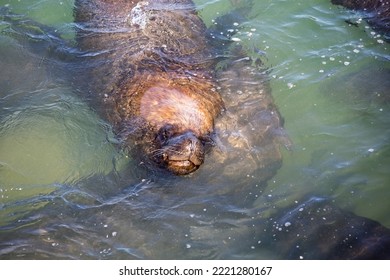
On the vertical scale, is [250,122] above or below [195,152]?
below

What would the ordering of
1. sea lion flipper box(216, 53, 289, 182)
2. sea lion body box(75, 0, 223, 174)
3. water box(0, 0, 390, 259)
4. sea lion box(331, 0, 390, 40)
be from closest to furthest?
water box(0, 0, 390, 259) < sea lion body box(75, 0, 223, 174) < sea lion flipper box(216, 53, 289, 182) < sea lion box(331, 0, 390, 40)

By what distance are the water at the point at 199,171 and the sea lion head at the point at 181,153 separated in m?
0.60

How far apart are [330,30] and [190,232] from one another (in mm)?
4847

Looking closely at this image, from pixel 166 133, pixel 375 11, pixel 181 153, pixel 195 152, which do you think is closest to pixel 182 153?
pixel 181 153

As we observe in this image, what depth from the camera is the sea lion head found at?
4887 millimetres

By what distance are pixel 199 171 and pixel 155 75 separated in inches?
60.8

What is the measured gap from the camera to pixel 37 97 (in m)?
7.14

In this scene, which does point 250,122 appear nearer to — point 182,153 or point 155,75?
point 155,75

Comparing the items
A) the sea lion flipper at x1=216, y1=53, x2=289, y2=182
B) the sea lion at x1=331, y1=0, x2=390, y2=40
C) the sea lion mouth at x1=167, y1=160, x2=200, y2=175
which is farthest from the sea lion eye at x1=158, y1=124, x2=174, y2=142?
the sea lion at x1=331, y1=0, x2=390, y2=40

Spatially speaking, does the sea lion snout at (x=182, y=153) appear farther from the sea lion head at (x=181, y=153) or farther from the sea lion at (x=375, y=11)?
the sea lion at (x=375, y=11)

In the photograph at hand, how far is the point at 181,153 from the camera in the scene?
16.0 feet

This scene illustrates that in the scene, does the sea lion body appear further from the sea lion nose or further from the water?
the water

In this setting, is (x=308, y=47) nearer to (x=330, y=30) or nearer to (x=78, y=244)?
(x=330, y=30)

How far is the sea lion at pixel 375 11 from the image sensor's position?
768cm
